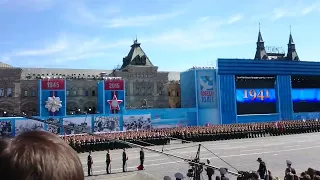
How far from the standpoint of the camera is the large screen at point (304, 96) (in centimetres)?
5319

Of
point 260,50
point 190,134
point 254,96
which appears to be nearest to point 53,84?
point 190,134

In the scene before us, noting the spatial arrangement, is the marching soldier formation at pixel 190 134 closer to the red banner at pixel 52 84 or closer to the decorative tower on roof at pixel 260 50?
the red banner at pixel 52 84

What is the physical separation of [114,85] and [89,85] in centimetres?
1359

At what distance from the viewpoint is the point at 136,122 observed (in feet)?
132

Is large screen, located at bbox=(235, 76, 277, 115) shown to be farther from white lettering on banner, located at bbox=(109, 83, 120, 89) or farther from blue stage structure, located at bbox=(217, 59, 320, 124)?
white lettering on banner, located at bbox=(109, 83, 120, 89)

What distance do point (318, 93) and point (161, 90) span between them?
83.4ft

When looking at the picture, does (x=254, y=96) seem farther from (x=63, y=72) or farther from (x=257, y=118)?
(x=63, y=72)

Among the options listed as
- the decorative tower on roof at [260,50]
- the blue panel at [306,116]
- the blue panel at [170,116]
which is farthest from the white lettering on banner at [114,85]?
the decorative tower on roof at [260,50]

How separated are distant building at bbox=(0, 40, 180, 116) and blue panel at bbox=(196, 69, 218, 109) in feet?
47.0

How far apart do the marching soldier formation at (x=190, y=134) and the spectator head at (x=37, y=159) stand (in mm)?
23966

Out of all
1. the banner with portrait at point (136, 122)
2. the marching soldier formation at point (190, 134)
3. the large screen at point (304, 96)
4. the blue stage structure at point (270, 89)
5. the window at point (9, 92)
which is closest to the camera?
the marching soldier formation at point (190, 134)

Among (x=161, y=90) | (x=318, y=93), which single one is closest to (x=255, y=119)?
(x=318, y=93)

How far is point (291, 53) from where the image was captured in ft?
300

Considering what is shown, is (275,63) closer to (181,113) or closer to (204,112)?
(204,112)
